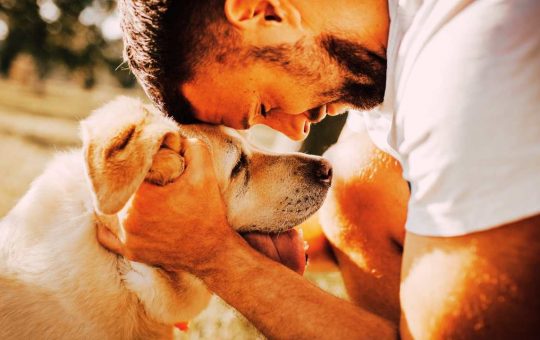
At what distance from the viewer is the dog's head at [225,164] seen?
1.81 metres

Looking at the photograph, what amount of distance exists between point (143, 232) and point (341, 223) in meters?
1.33

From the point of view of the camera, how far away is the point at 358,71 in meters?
2.39

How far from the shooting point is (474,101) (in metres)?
1.49

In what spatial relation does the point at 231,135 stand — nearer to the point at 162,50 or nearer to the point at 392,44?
the point at 162,50

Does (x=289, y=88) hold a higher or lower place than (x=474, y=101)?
lower

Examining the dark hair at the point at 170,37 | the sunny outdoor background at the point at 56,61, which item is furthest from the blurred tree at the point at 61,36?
the dark hair at the point at 170,37

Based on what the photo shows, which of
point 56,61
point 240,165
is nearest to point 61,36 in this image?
point 56,61

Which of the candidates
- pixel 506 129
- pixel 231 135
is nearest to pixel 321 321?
pixel 506 129

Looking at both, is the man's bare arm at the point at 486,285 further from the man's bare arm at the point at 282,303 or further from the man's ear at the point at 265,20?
the man's ear at the point at 265,20

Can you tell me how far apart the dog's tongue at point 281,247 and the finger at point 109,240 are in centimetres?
66

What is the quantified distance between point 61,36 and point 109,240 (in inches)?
1498

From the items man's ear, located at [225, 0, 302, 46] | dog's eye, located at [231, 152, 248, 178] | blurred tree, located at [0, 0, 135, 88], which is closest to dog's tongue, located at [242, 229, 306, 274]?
dog's eye, located at [231, 152, 248, 178]

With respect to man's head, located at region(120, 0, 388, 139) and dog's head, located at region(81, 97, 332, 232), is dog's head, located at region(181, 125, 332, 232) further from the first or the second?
man's head, located at region(120, 0, 388, 139)

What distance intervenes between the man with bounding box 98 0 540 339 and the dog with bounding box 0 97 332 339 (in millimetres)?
123
